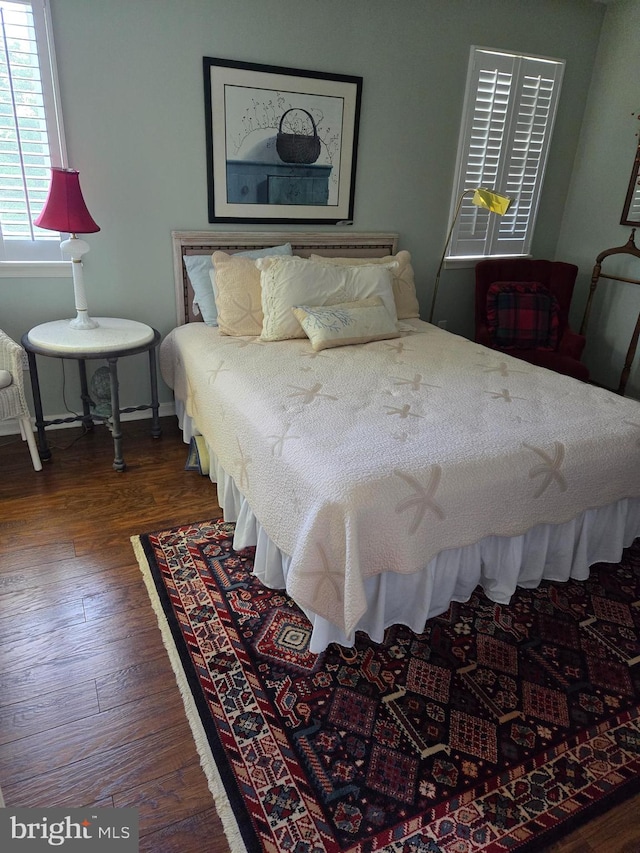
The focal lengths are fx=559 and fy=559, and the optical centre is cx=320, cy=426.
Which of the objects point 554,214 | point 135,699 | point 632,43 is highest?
point 632,43

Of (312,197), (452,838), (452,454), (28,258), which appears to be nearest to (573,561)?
(452,454)

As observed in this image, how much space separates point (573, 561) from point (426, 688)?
2.74 feet

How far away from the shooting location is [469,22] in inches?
134

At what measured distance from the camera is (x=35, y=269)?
290cm

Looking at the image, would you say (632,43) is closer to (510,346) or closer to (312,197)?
(510,346)

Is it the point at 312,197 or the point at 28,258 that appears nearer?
→ the point at 28,258

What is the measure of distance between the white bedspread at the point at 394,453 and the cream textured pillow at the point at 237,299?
0.32 metres

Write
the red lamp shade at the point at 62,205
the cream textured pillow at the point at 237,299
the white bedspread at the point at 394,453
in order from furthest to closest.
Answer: the cream textured pillow at the point at 237,299 → the red lamp shade at the point at 62,205 → the white bedspread at the point at 394,453

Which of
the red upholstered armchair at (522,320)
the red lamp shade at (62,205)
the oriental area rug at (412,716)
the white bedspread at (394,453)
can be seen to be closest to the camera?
the oriental area rug at (412,716)

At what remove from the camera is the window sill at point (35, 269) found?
9.34 feet

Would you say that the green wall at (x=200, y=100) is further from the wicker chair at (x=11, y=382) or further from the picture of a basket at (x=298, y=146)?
the wicker chair at (x=11, y=382)

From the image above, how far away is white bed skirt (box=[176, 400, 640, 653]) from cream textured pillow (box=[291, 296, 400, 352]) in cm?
86

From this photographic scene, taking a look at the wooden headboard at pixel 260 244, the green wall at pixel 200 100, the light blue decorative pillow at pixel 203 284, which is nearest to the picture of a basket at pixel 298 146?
the green wall at pixel 200 100
